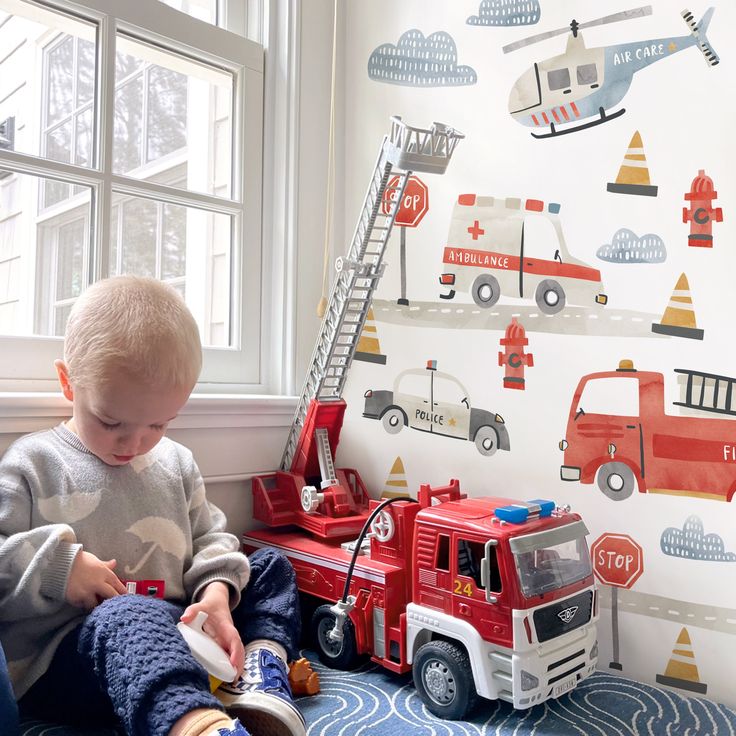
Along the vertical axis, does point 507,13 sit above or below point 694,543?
above

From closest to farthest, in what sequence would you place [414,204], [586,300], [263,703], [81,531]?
[263,703] < [81,531] < [586,300] < [414,204]

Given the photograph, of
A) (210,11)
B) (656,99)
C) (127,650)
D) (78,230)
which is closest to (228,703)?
(127,650)

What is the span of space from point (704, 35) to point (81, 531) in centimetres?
115

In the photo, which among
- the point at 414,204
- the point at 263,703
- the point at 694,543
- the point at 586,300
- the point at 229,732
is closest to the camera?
the point at 229,732

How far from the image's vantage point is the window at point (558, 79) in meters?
1.26

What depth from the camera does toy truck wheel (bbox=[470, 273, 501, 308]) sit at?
133cm

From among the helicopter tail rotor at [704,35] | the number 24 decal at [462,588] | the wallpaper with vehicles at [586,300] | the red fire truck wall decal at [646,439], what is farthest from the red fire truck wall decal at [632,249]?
the number 24 decal at [462,588]

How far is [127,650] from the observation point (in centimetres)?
75

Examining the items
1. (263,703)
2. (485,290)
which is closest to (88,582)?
(263,703)

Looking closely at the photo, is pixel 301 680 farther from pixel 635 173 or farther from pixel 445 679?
pixel 635 173

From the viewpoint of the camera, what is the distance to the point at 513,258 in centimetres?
131

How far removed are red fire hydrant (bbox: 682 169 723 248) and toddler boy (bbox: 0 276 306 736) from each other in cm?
76

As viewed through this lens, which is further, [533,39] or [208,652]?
[533,39]

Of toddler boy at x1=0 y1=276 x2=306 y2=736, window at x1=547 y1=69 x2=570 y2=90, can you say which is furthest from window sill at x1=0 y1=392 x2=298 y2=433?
window at x1=547 y1=69 x2=570 y2=90
